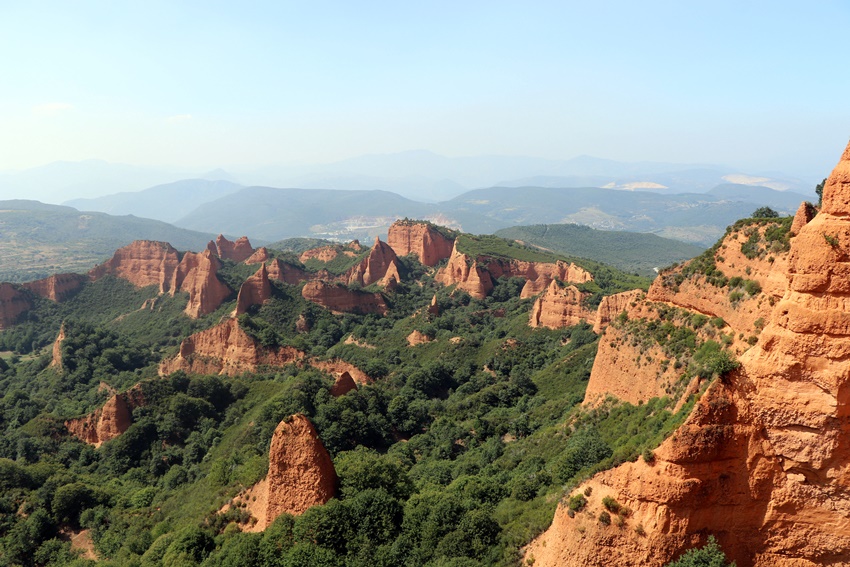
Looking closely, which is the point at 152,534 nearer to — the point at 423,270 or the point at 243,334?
the point at 243,334

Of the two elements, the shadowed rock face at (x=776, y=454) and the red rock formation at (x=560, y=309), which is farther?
the red rock formation at (x=560, y=309)

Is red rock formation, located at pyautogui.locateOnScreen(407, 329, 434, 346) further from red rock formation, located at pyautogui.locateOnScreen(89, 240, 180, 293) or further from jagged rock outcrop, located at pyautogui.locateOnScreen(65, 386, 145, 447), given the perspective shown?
red rock formation, located at pyautogui.locateOnScreen(89, 240, 180, 293)

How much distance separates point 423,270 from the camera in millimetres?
98750

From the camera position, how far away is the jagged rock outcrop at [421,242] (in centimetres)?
10181

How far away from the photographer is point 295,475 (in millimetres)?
24531

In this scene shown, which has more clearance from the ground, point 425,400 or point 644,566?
point 644,566

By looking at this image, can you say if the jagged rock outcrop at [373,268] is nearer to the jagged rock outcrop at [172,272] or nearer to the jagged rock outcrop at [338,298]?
the jagged rock outcrop at [338,298]

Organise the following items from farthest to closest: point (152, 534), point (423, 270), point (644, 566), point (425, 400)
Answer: point (423, 270) < point (425, 400) < point (152, 534) < point (644, 566)

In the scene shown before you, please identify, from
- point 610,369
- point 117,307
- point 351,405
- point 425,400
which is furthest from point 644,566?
point 117,307

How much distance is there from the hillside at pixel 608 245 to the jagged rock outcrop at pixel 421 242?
61775 millimetres

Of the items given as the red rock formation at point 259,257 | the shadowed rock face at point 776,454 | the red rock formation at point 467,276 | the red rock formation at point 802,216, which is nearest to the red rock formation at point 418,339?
the red rock formation at point 467,276

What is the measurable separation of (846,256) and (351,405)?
35.3 m

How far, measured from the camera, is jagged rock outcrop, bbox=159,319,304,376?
5584 cm

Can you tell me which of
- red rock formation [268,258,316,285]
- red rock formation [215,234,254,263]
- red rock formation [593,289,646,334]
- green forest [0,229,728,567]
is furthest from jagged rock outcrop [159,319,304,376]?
red rock formation [215,234,254,263]
